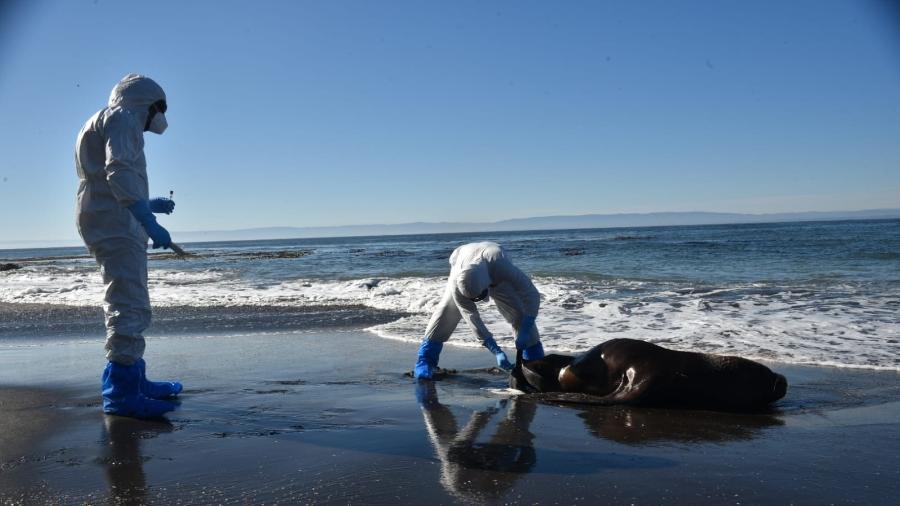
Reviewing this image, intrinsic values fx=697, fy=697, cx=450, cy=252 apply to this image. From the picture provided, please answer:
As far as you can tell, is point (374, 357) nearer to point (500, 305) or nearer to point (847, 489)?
point (500, 305)

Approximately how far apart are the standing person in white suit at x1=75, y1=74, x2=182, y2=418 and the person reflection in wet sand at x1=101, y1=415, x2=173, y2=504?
0.18 meters

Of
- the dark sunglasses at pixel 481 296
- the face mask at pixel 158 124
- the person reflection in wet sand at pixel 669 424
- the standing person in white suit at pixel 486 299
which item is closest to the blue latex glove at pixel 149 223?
the face mask at pixel 158 124

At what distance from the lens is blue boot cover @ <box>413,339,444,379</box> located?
20.0 feet

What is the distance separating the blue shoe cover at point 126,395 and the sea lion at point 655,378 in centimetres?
271

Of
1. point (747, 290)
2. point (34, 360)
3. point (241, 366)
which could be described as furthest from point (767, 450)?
point (747, 290)

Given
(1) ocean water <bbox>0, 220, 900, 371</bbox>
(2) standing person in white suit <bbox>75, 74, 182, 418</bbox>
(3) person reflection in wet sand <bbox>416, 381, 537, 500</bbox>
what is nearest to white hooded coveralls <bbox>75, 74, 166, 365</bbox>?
(2) standing person in white suit <bbox>75, 74, 182, 418</bbox>

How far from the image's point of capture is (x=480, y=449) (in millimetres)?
3775

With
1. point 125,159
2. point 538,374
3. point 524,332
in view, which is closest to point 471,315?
point 524,332

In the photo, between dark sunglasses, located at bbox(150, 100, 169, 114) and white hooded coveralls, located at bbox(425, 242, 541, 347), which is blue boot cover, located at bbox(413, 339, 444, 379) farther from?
dark sunglasses, located at bbox(150, 100, 169, 114)

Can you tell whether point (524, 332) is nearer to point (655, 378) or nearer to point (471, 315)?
point (471, 315)

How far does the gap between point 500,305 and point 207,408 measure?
2.65 meters

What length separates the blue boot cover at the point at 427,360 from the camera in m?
6.09

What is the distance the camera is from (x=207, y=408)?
4867 millimetres

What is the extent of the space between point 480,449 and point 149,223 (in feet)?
7.76
